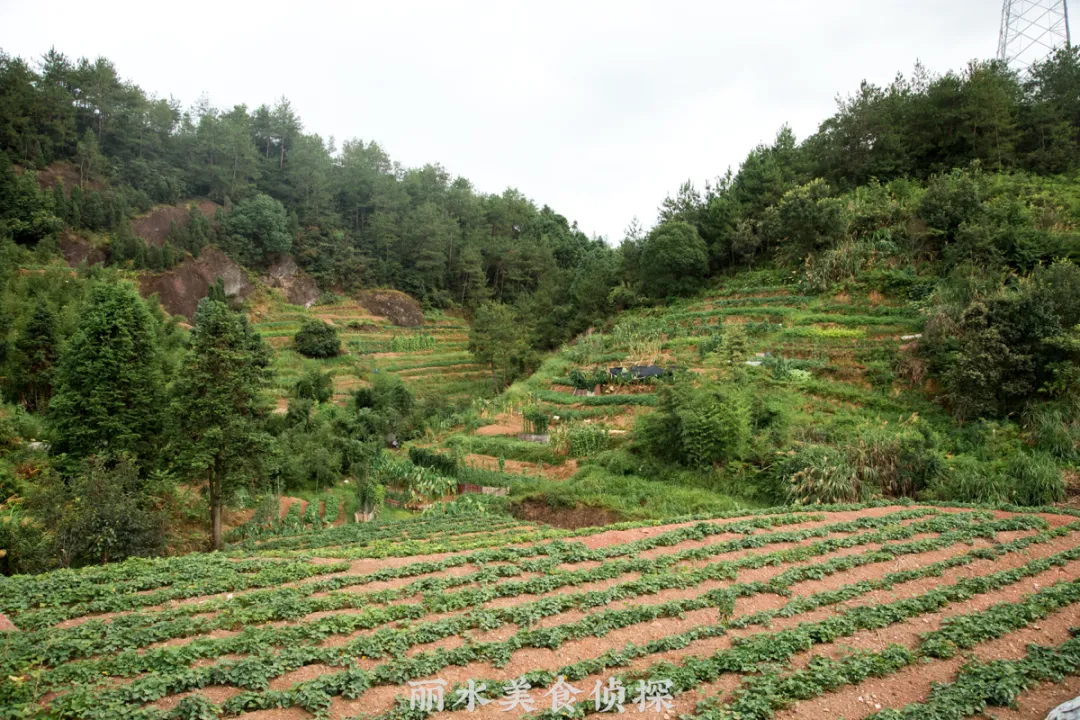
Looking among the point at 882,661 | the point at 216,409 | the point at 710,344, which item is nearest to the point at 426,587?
the point at 882,661

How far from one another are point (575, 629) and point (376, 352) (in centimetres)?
3964

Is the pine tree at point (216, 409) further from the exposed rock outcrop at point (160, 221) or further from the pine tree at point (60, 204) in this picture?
the pine tree at point (60, 204)

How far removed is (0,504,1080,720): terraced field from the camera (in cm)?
625

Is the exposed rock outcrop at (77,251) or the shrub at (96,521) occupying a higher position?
the exposed rock outcrop at (77,251)

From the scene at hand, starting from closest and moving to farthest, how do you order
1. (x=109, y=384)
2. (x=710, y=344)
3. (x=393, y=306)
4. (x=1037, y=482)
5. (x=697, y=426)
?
(x=1037, y=482)
(x=109, y=384)
(x=697, y=426)
(x=710, y=344)
(x=393, y=306)

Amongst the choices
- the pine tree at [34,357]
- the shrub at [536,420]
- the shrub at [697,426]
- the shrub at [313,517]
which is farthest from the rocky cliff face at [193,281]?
the shrub at [697,426]

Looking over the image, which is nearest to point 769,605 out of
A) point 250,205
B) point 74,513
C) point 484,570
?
point 484,570

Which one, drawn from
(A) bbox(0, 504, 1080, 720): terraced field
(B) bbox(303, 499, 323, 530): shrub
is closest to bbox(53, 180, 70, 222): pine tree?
(B) bbox(303, 499, 323, 530): shrub

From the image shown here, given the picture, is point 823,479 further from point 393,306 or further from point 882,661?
point 393,306

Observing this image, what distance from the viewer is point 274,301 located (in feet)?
158

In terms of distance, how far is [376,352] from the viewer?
4522cm

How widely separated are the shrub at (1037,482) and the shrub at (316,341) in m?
37.2

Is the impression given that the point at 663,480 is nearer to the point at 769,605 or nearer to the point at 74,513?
the point at 769,605

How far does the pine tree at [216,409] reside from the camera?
14.3 m
